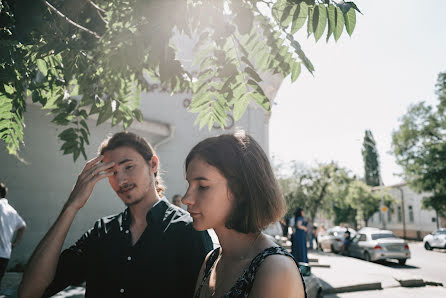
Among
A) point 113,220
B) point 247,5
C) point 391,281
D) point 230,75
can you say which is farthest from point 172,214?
point 391,281

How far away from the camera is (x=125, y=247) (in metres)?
2.10

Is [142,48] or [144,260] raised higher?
[142,48]

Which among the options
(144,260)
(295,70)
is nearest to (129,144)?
(144,260)

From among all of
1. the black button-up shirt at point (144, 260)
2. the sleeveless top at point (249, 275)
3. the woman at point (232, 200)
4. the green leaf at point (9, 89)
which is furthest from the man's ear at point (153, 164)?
the sleeveless top at point (249, 275)

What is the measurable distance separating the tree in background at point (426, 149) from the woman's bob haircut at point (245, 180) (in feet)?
114

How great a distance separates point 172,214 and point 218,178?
72 cm

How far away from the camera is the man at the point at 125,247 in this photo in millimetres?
1961

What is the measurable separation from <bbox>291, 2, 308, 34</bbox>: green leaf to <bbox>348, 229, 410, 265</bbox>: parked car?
16471mm

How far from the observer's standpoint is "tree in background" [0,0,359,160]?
1.92m

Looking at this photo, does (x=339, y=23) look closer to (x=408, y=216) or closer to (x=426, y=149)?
(x=426, y=149)

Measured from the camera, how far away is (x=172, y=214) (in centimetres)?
221

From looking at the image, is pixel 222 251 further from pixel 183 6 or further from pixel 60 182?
pixel 60 182

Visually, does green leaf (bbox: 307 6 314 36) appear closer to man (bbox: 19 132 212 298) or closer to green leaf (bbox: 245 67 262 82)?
green leaf (bbox: 245 67 262 82)

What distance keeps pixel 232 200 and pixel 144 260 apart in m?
0.72
